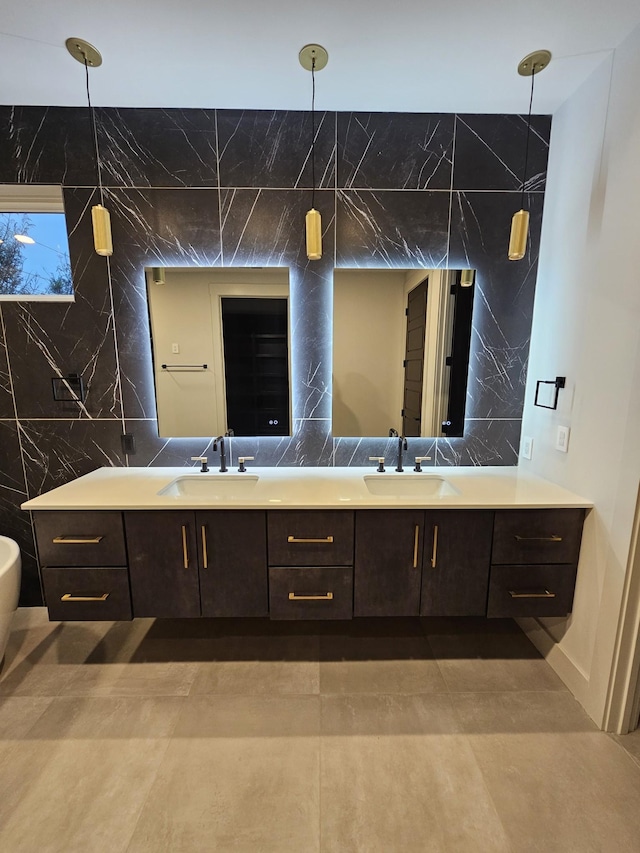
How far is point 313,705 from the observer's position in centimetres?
165

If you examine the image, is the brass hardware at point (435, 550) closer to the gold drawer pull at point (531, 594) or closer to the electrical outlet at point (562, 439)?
the gold drawer pull at point (531, 594)

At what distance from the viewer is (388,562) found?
1688mm

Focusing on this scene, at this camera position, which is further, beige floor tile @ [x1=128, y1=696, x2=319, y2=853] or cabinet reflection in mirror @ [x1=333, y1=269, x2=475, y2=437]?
cabinet reflection in mirror @ [x1=333, y1=269, x2=475, y2=437]

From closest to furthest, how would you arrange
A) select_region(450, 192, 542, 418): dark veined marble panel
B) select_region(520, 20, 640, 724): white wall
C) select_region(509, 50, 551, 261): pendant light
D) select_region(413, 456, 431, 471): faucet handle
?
select_region(520, 20, 640, 724): white wall
select_region(509, 50, 551, 261): pendant light
select_region(450, 192, 542, 418): dark veined marble panel
select_region(413, 456, 431, 471): faucet handle

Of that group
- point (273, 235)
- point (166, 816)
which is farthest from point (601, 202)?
point (166, 816)

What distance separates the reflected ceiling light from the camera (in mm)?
2055

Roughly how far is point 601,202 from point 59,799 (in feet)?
10.4

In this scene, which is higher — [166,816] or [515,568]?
[515,568]

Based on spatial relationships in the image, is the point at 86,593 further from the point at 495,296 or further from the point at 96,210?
the point at 495,296

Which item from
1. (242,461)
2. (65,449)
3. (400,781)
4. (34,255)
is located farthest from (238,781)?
(34,255)

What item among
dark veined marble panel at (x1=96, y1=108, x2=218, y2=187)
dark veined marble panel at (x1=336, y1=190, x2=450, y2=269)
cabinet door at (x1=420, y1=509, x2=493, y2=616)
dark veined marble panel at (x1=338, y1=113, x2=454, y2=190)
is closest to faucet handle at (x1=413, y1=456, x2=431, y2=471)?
cabinet door at (x1=420, y1=509, x2=493, y2=616)

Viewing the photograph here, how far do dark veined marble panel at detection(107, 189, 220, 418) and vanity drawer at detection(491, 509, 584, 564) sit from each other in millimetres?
2001

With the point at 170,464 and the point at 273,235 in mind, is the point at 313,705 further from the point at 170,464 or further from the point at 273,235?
the point at 273,235

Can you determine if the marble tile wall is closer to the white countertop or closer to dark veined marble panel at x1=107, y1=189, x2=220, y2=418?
dark veined marble panel at x1=107, y1=189, x2=220, y2=418
